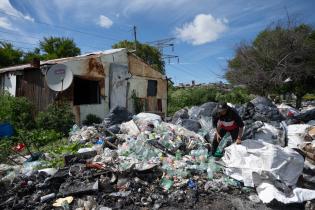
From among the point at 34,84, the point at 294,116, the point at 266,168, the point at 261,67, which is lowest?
the point at 266,168

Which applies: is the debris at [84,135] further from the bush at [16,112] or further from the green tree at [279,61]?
the green tree at [279,61]

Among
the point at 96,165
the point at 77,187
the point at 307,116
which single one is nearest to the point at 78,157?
the point at 96,165

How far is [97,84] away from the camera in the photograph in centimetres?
1028

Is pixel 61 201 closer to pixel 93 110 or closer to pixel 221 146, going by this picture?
pixel 221 146

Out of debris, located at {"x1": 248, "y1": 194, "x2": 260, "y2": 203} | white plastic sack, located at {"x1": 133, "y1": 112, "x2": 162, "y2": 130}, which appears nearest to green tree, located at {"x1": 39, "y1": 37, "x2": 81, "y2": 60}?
white plastic sack, located at {"x1": 133, "y1": 112, "x2": 162, "y2": 130}

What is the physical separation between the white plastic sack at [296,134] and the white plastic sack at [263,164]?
2000 mm

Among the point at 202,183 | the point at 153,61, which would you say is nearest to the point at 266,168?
the point at 202,183

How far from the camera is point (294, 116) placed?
8672mm

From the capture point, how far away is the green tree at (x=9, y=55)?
19656 mm

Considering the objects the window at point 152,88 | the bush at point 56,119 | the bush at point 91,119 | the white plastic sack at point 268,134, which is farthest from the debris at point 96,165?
the window at point 152,88

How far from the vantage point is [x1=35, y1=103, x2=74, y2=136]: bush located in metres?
8.12

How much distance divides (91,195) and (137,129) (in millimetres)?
3330

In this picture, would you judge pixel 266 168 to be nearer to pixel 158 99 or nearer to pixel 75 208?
pixel 75 208

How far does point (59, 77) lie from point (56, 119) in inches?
54.2
